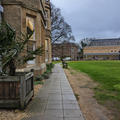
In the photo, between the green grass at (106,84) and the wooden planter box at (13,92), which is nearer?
the wooden planter box at (13,92)

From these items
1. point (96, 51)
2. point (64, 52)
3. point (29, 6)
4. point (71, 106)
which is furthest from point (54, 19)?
point (96, 51)

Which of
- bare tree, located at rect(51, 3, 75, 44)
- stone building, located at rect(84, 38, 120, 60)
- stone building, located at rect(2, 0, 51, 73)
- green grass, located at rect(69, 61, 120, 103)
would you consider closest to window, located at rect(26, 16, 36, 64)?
stone building, located at rect(2, 0, 51, 73)

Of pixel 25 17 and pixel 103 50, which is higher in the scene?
pixel 103 50

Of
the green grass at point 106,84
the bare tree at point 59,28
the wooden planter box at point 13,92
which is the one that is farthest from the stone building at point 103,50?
the wooden planter box at point 13,92

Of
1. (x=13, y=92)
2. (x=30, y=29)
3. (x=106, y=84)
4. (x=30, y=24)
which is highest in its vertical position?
(x=30, y=24)

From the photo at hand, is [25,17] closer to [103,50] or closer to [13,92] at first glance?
[13,92]

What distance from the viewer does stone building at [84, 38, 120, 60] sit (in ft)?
222

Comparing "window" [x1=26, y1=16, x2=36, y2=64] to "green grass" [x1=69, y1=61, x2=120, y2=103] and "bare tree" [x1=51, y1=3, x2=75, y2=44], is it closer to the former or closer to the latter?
"green grass" [x1=69, y1=61, x2=120, y2=103]

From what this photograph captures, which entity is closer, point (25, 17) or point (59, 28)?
point (25, 17)

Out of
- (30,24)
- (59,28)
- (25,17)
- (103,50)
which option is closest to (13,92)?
(25,17)

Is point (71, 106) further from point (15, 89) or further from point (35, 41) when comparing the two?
point (35, 41)

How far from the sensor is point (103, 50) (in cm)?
7200

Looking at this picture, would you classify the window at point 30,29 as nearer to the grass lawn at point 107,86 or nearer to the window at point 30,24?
the window at point 30,24

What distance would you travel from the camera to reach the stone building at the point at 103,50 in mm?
67812
